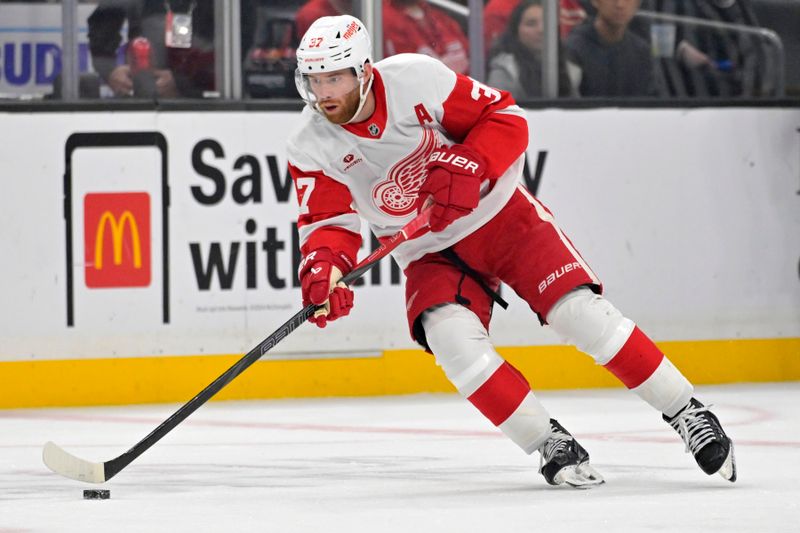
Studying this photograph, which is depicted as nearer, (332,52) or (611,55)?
(332,52)

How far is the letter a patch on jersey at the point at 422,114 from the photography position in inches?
133

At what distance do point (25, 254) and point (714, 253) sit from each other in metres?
2.33

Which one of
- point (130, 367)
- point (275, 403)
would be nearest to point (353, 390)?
point (275, 403)

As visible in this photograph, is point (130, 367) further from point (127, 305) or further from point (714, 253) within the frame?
point (714, 253)

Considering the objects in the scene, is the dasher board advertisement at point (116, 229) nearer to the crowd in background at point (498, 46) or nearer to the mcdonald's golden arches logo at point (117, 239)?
the mcdonald's golden arches logo at point (117, 239)

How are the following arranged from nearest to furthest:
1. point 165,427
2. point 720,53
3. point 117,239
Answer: point 165,427, point 117,239, point 720,53

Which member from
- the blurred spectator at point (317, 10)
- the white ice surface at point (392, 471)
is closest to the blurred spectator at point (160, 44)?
the blurred spectator at point (317, 10)

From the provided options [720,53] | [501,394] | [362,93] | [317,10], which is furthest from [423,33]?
[501,394]

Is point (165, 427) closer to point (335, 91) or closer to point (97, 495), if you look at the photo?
point (97, 495)

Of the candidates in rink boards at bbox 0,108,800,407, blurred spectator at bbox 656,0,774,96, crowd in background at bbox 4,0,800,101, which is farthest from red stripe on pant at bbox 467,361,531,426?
blurred spectator at bbox 656,0,774,96

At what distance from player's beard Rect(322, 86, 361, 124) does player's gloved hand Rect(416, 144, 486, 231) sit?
20 cm

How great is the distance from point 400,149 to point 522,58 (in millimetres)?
2249

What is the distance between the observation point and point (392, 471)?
3.63 m

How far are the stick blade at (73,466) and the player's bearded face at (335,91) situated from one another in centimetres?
88
